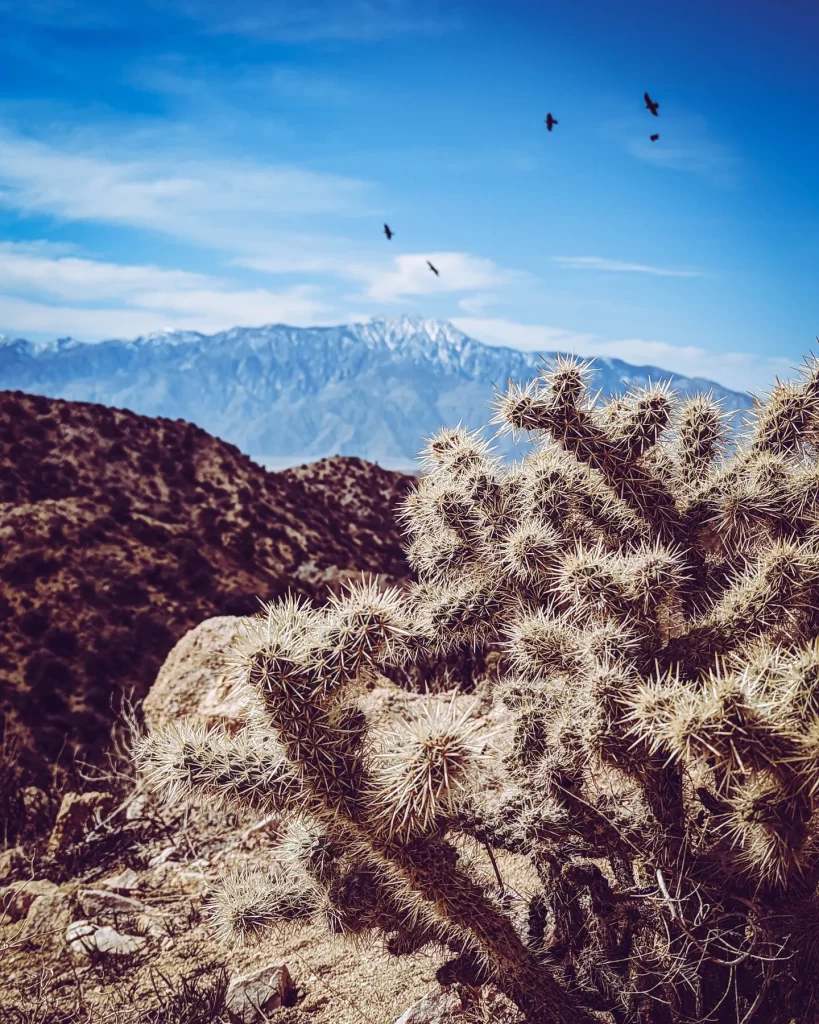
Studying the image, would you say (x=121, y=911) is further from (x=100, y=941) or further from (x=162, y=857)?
(x=162, y=857)

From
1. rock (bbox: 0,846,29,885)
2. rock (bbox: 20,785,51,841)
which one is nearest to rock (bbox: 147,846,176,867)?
rock (bbox: 0,846,29,885)

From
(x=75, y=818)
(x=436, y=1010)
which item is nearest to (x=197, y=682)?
(x=75, y=818)

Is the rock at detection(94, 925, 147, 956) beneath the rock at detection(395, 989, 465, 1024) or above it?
beneath

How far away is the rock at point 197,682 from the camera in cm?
561

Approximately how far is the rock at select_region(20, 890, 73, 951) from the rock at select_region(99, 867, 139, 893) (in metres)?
0.29

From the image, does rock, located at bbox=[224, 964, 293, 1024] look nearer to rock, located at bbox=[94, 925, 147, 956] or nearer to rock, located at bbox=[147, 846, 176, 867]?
rock, located at bbox=[94, 925, 147, 956]

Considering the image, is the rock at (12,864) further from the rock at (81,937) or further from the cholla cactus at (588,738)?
the cholla cactus at (588,738)

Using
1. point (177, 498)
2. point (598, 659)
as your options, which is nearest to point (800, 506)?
point (598, 659)

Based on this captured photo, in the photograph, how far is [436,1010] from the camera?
115 inches

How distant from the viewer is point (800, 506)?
3.55m

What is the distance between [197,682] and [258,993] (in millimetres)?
3010

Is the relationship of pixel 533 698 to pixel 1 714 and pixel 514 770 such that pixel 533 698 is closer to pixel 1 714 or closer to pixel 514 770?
pixel 514 770

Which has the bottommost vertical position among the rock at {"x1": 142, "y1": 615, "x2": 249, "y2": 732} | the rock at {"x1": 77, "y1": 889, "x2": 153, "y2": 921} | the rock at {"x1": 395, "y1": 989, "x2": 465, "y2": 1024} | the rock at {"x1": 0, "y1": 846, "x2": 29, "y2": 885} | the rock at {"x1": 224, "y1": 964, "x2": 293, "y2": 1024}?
the rock at {"x1": 0, "y1": 846, "x2": 29, "y2": 885}

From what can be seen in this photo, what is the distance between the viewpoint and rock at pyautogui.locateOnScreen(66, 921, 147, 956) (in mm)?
3895
